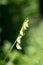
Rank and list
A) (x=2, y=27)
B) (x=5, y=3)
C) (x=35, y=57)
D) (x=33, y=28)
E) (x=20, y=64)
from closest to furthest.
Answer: (x=20, y=64)
(x=35, y=57)
(x=5, y=3)
(x=2, y=27)
(x=33, y=28)

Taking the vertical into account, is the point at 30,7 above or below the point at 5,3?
above

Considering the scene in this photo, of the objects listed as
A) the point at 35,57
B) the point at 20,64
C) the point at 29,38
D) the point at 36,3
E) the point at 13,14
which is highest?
the point at 36,3

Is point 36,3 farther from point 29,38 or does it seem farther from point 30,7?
point 29,38

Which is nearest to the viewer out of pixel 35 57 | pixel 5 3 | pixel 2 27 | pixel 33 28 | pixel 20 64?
pixel 20 64

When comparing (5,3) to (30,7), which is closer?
(5,3)

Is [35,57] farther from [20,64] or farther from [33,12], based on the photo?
[33,12]

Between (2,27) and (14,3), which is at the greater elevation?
(14,3)

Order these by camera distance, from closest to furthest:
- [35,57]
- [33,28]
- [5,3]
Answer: [35,57] → [5,3] → [33,28]

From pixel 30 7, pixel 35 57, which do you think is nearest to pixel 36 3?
pixel 30 7

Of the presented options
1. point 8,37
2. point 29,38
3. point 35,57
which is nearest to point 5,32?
point 8,37
